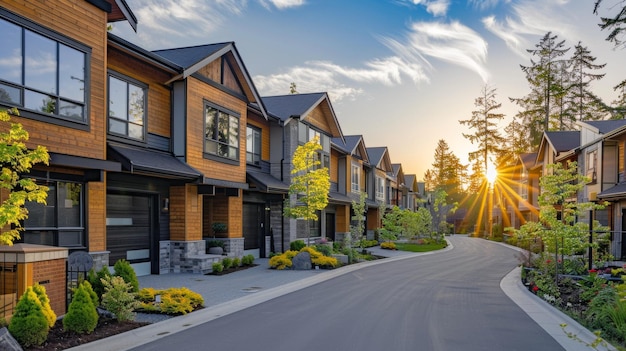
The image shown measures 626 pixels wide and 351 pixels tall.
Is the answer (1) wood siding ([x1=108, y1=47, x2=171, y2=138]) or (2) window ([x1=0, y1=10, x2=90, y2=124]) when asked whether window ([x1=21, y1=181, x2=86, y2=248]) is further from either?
(1) wood siding ([x1=108, y1=47, x2=171, y2=138])

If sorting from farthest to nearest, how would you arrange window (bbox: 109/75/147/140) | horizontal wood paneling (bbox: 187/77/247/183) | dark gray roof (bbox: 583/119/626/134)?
dark gray roof (bbox: 583/119/626/134)
horizontal wood paneling (bbox: 187/77/247/183)
window (bbox: 109/75/147/140)

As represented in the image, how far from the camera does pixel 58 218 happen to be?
1230cm

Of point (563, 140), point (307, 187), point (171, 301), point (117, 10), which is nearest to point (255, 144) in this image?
point (307, 187)

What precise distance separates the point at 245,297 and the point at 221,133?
28.7 ft

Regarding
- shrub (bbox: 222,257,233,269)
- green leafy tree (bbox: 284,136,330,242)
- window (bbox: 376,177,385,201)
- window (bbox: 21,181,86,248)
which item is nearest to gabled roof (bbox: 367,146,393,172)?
window (bbox: 376,177,385,201)

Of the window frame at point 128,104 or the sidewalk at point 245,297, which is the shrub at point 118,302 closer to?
the sidewalk at point 245,297

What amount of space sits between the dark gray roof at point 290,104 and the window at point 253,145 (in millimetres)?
1631

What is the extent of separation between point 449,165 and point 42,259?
9584 centimetres

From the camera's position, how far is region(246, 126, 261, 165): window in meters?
23.8

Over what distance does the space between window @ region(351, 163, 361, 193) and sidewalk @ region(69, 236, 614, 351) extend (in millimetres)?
16966

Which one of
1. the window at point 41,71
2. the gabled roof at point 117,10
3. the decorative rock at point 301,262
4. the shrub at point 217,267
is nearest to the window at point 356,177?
the decorative rock at point 301,262

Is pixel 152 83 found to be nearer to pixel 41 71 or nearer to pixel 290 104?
pixel 41 71

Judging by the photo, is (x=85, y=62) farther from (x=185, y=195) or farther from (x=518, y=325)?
(x=518, y=325)

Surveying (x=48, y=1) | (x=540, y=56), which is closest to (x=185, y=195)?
(x=48, y=1)
